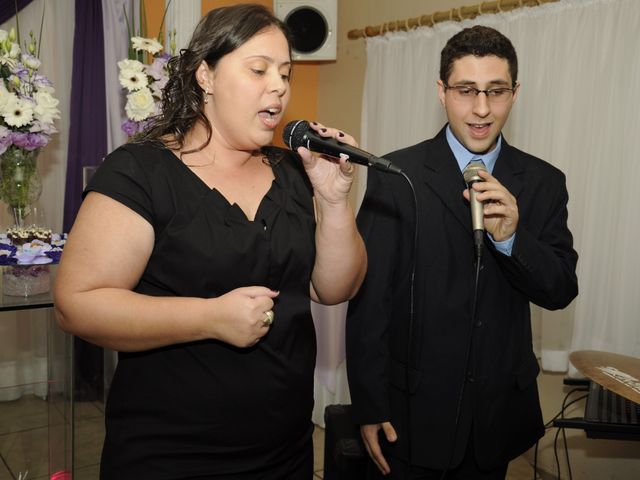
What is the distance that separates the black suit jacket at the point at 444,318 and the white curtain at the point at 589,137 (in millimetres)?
1044

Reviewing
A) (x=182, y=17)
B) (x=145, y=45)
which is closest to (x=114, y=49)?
(x=182, y=17)

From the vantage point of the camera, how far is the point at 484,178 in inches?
58.2

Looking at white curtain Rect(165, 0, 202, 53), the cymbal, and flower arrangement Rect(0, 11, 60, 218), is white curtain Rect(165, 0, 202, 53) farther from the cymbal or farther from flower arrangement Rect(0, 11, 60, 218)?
the cymbal

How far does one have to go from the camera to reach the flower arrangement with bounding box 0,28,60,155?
231 cm

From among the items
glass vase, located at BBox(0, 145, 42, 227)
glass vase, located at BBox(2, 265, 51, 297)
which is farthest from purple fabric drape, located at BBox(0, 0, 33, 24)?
glass vase, located at BBox(2, 265, 51, 297)

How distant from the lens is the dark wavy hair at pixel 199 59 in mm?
1311

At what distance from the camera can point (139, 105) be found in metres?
2.57

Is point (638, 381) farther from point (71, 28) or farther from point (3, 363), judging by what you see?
point (71, 28)

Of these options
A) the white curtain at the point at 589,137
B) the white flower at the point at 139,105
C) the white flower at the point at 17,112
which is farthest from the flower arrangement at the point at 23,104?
the white curtain at the point at 589,137

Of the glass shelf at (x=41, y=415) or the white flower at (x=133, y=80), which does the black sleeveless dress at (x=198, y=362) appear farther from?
the white flower at (x=133, y=80)

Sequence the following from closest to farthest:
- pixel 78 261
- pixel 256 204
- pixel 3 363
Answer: pixel 78 261
pixel 256 204
pixel 3 363

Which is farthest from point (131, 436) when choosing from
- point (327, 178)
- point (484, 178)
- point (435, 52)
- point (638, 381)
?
point (435, 52)

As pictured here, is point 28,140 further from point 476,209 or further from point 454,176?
point 476,209

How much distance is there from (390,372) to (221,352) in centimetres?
65
